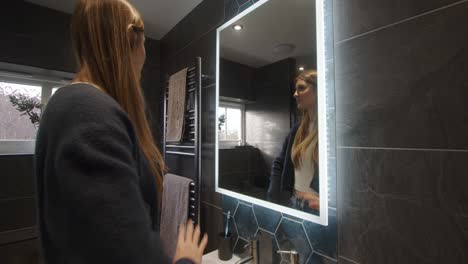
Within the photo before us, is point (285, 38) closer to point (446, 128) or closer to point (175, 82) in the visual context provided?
point (446, 128)

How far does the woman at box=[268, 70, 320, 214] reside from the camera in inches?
31.6

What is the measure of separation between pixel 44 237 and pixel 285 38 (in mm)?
940

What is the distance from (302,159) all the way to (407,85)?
40cm

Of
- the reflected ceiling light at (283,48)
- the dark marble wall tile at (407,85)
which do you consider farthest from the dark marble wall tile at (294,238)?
the reflected ceiling light at (283,48)

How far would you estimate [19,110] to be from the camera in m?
1.57

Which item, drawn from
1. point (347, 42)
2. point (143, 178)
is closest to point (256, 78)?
point (347, 42)

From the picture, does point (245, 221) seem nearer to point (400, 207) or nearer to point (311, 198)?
point (311, 198)

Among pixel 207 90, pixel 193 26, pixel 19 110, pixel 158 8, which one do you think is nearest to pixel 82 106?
pixel 207 90

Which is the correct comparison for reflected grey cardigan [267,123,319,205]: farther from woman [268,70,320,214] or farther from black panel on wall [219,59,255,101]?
black panel on wall [219,59,255,101]

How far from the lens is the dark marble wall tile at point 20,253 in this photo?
1.39 m

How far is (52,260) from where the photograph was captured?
38 centimetres

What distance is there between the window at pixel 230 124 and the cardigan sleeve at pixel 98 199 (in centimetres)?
83

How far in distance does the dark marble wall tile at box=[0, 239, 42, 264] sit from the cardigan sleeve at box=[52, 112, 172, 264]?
1.54 m

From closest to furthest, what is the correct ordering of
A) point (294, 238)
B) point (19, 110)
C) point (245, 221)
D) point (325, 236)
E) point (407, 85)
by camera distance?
point (407, 85), point (325, 236), point (294, 238), point (245, 221), point (19, 110)
